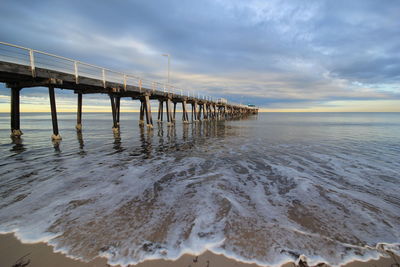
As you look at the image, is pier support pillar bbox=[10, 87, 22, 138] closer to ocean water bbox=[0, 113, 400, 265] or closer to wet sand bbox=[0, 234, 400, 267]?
ocean water bbox=[0, 113, 400, 265]

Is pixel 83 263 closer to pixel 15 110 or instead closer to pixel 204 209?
pixel 204 209

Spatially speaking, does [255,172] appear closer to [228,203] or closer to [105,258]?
[228,203]

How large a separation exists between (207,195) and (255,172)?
7.69 ft

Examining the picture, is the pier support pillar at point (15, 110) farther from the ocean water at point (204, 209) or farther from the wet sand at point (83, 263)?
the wet sand at point (83, 263)

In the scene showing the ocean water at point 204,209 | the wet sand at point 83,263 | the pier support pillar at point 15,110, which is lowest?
the ocean water at point 204,209

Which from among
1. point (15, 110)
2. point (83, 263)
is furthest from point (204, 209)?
point (15, 110)

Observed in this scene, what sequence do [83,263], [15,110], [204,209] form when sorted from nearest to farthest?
[83,263] < [204,209] < [15,110]

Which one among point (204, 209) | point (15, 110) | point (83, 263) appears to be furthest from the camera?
point (15, 110)

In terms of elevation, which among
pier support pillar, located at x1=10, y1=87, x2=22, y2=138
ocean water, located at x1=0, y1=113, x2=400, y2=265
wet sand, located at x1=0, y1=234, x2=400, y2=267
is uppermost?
pier support pillar, located at x1=10, y1=87, x2=22, y2=138

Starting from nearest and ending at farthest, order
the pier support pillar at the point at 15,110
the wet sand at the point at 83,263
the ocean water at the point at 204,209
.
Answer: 1. the wet sand at the point at 83,263
2. the ocean water at the point at 204,209
3. the pier support pillar at the point at 15,110

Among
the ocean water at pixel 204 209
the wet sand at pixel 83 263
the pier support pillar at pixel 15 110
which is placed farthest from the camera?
the pier support pillar at pixel 15 110

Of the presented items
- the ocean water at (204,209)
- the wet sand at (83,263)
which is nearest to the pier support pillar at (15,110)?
the ocean water at (204,209)

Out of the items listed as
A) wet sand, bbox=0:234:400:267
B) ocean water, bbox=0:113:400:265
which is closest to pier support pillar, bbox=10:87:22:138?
ocean water, bbox=0:113:400:265

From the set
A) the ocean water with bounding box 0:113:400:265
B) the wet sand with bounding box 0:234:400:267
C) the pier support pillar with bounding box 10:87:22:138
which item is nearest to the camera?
the wet sand with bounding box 0:234:400:267
